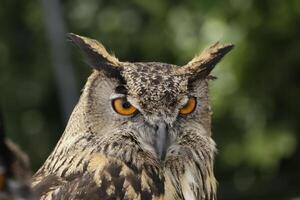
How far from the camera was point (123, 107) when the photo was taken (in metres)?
2.44

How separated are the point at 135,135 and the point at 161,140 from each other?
108mm

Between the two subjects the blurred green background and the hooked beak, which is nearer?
the hooked beak

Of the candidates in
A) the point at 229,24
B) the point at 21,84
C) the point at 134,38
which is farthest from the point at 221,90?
the point at 21,84

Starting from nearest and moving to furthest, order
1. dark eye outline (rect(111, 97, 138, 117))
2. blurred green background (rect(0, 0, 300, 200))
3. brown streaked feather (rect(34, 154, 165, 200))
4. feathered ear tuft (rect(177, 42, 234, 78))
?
brown streaked feather (rect(34, 154, 165, 200)) → dark eye outline (rect(111, 97, 138, 117)) → feathered ear tuft (rect(177, 42, 234, 78)) → blurred green background (rect(0, 0, 300, 200))

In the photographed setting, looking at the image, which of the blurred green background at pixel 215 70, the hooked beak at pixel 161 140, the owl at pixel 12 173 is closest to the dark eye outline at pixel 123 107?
the hooked beak at pixel 161 140

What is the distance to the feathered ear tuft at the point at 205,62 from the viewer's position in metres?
2.57

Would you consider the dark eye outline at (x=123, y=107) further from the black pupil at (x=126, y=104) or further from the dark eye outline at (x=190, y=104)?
the dark eye outline at (x=190, y=104)

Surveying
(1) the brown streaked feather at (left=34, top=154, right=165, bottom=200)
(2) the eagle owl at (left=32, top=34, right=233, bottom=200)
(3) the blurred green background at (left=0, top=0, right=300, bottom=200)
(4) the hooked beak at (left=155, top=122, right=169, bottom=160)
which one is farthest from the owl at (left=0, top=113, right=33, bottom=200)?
(3) the blurred green background at (left=0, top=0, right=300, bottom=200)

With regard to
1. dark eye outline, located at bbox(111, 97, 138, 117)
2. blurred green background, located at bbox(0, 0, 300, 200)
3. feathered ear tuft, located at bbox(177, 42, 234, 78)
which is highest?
blurred green background, located at bbox(0, 0, 300, 200)

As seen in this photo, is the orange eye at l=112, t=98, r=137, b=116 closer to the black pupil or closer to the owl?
the black pupil

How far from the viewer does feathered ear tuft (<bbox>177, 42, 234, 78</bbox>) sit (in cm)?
257

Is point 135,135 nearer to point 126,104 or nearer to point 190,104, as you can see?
point 126,104

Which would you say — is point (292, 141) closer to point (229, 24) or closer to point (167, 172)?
point (229, 24)

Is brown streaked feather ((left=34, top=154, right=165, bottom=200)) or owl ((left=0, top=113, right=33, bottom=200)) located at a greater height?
brown streaked feather ((left=34, top=154, right=165, bottom=200))
